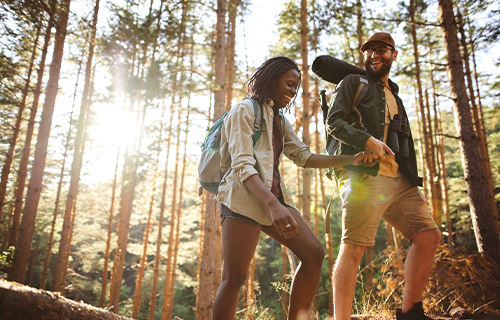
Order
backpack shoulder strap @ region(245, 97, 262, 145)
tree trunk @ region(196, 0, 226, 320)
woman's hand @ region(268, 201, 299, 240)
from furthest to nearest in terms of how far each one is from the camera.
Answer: tree trunk @ region(196, 0, 226, 320), backpack shoulder strap @ region(245, 97, 262, 145), woman's hand @ region(268, 201, 299, 240)

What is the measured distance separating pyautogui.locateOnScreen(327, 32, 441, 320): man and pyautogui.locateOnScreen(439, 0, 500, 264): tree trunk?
289 cm

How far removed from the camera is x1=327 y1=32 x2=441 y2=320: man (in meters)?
2.20

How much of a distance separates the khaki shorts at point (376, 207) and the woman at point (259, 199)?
0.25 m

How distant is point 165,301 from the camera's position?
14.1 meters

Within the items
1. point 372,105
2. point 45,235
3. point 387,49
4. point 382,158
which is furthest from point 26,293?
point 45,235

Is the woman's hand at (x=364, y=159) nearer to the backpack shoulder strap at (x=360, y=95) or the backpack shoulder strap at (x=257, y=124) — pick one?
the backpack shoulder strap at (x=360, y=95)

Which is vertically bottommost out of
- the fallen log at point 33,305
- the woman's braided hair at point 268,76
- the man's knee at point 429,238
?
the fallen log at point 33,305

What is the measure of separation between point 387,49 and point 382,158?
108 centimetres

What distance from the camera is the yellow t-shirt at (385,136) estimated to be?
7.64 feet

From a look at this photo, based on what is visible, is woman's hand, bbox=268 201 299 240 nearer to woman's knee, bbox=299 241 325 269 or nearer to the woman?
the woman

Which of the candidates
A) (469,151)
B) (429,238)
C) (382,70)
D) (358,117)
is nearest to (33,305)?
(358,117)

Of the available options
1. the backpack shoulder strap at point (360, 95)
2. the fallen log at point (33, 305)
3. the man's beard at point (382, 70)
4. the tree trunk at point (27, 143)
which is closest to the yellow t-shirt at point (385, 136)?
the man's beard at point (382, 70)

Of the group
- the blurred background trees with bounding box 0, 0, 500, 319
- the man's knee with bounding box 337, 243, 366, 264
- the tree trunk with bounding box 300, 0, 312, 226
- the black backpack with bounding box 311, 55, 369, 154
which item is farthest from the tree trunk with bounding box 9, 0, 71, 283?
the man's knee with bounding box 337, 243, 366, 264

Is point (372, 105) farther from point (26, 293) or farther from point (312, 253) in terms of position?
point (26, 293)
